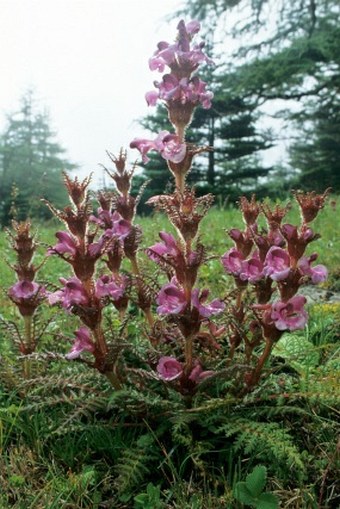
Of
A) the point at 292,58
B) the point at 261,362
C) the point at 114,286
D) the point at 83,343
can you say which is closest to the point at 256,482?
the point at 261,362

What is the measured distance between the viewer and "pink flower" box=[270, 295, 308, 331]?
1.86 m

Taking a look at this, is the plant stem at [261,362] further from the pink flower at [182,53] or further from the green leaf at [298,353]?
the pink flower at [182,53]

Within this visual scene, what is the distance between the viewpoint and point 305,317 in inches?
73.1

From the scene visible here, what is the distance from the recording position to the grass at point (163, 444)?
181 cm

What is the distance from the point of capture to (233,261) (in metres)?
2.23

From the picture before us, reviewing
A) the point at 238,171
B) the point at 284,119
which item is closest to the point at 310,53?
the point at 284,119

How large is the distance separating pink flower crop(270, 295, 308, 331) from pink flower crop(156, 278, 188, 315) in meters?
0.32

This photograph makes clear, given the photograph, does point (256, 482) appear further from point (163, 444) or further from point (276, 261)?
point (276, 261)

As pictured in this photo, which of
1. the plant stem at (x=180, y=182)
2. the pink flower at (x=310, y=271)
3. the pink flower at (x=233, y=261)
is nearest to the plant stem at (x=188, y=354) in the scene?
the pink flower at (x=233, y=261)

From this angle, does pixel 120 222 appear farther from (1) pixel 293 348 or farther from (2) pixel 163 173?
(2) pixel 163 173

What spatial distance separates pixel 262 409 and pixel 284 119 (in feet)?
60.6

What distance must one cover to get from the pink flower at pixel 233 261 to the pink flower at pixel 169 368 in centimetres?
46

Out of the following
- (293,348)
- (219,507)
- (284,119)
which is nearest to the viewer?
(219,507)

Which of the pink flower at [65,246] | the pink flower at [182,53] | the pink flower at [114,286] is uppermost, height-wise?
the pink flower at [182,53]
